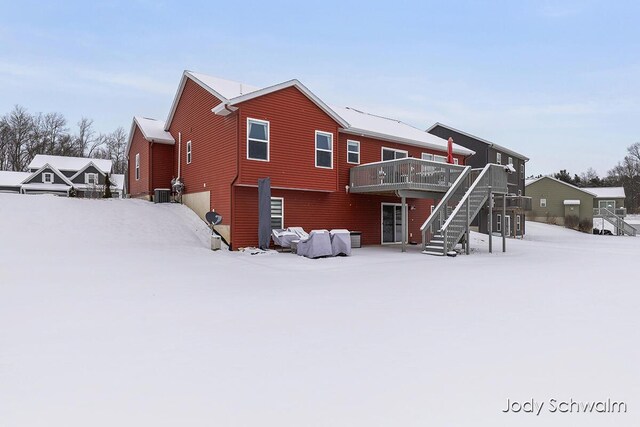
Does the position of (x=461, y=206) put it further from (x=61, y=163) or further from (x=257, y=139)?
(x=61, y=163)

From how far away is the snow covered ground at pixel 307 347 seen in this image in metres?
2.90

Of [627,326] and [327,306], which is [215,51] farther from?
[627,326]

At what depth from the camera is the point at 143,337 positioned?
4.51 meters

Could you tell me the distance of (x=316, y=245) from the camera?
13.5 m

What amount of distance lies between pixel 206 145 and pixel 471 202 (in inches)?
482

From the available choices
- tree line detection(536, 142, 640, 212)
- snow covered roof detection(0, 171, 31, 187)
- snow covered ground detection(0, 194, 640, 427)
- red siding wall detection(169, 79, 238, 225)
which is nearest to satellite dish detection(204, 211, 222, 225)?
Answer: red siding wall detection(169, 79, 238, 225)

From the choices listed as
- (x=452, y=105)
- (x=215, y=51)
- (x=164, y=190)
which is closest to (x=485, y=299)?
(x=164, y=190)

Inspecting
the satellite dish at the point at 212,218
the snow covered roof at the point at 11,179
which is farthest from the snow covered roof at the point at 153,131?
the snow covered roof at the point at 11,179

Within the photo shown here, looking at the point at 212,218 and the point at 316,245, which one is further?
the point at 212,218

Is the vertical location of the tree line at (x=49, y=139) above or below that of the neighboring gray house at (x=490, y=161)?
above

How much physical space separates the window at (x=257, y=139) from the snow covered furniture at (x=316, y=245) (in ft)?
13.5

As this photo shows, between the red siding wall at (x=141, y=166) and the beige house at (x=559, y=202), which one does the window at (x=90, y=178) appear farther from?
the beige house at (x=559, y=202)

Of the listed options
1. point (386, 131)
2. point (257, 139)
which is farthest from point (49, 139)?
point (386, 131)

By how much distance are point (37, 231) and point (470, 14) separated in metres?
22.6
